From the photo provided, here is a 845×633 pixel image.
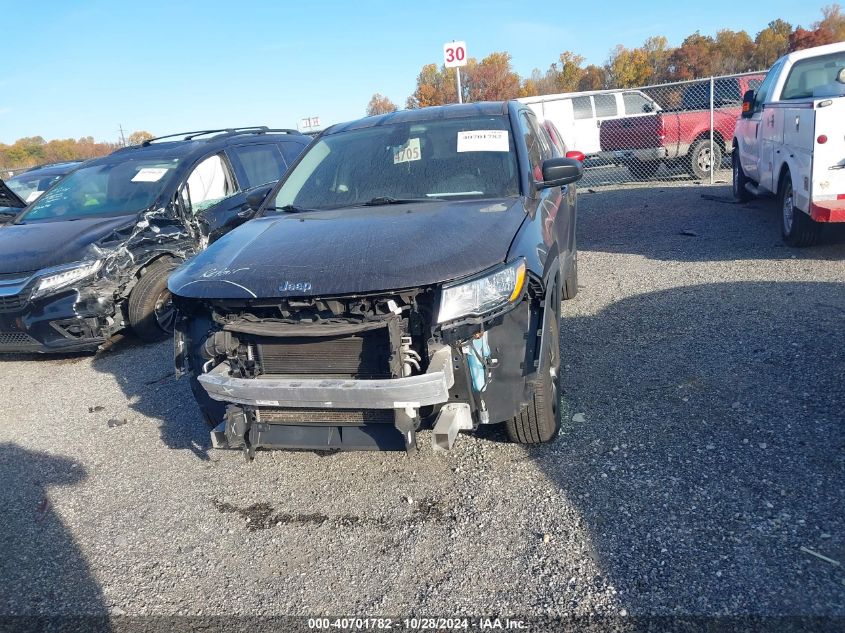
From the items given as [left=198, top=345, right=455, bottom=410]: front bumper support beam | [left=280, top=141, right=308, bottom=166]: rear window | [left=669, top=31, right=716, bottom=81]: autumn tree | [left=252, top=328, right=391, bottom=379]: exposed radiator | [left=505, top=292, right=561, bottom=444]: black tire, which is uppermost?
[left=669, top=31, right=716, bottom=81]: autumn tree

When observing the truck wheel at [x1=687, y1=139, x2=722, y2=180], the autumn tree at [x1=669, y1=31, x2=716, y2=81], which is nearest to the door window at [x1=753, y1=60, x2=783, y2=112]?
the truck wheel at [x1=687, y1=139, x2=722, y2=180]

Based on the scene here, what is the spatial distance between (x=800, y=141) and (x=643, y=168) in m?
7.58

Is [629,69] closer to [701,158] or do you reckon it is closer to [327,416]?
[701,158]

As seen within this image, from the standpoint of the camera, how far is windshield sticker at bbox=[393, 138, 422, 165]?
4.30m

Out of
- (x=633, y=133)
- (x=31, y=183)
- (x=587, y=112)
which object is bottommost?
(x=633, y=133)

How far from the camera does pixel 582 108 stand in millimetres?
15555

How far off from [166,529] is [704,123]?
1276 centimetres

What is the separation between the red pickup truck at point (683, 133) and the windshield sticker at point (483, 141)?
384 inches

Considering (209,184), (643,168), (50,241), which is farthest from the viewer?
(643,168)

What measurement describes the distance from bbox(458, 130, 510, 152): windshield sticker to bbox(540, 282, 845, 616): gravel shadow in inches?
63.4

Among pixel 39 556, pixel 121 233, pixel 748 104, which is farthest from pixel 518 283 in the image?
pixel 748 104

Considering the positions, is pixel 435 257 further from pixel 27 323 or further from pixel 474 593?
pixel 27 323

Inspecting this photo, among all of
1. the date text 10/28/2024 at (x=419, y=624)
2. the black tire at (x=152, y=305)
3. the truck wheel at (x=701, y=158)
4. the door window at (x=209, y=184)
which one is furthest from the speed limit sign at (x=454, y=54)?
the date text 10/28/2024 at (x=419, y=624)

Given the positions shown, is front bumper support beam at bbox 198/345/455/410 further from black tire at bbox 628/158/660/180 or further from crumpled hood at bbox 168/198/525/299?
black tire at bbox 628/158/660/180
